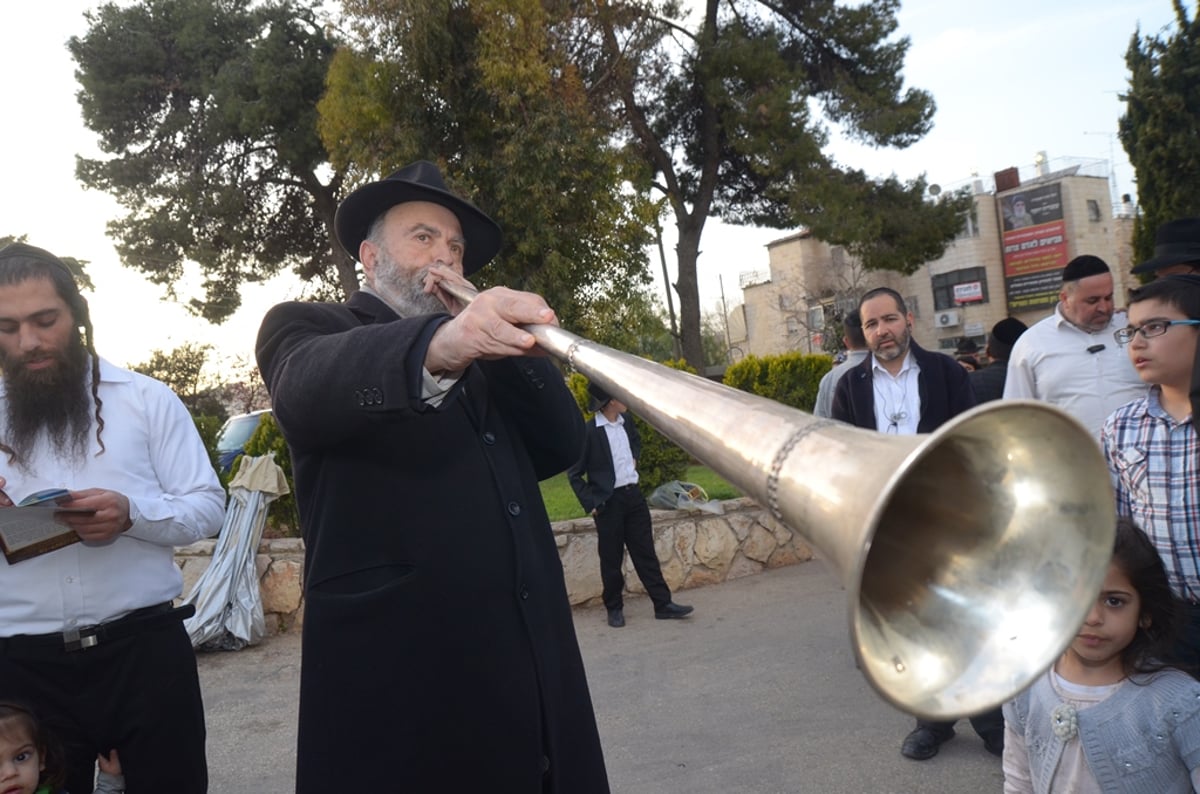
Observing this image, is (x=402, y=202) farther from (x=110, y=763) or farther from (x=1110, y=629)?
(x=1110, y=629)

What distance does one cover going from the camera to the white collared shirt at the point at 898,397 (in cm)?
416

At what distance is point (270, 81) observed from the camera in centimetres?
1675

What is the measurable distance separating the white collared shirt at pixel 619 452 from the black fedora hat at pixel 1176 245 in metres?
3.75

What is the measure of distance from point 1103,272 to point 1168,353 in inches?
54.6

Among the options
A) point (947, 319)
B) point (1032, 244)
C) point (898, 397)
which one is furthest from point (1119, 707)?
point (1032, 244)

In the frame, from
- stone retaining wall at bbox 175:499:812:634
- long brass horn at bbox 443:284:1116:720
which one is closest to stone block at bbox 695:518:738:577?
stone retaining wall at bbox 175:499:812:634

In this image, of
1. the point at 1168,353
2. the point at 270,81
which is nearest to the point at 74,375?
the point at 1168,353

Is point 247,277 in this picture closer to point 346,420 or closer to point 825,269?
point 346,420

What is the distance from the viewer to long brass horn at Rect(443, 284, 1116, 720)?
3.41 feet

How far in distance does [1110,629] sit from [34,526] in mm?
2682

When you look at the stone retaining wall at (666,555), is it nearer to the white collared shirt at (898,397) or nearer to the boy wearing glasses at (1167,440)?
the white collared shirt at (898,397)

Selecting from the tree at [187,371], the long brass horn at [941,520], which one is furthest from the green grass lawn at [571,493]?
the tree at [187,371]

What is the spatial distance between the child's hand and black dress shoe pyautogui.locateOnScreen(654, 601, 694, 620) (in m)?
4.93

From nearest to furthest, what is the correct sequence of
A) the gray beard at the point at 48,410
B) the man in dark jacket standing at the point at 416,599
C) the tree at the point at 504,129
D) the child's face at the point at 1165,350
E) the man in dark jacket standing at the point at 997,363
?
1. the man in dark jacket standing at the point at 416,599
2. the gray beard at the point at 48,410
3. the child's face at the point at 1165,350
4. the man in dark jacket standing at the point at 997,363
5. the tree at the point at 504,129
